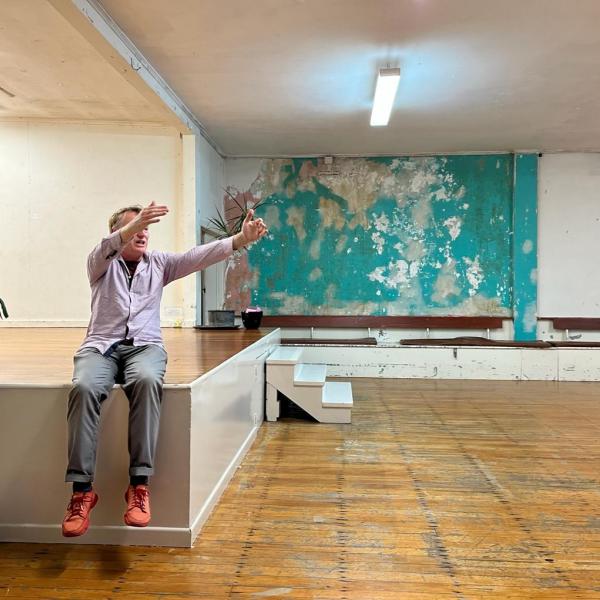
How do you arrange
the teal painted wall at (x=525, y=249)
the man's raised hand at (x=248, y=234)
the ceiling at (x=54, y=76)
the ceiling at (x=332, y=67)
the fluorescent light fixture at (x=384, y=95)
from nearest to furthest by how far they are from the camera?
the man's raised hand at (x=248, y=234), the ceiling at (x=332, y=67), the ceiling at (x=54, y=76), the fluorescent light fixture at (x=384, y=95), the teal painted wall at (x=525, y=249)


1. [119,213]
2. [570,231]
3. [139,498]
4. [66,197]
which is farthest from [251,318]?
[570,231]

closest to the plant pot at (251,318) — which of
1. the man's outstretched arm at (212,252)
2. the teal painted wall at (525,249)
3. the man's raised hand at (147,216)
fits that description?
the teal painted wall at (525,249)

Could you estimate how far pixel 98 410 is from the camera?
2.07m

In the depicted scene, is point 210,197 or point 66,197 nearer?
point 66,197

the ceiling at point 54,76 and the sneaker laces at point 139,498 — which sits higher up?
the ceiling at point 54,76

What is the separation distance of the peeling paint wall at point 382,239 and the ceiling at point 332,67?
629 mm

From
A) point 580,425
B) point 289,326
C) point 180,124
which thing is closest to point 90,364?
point 580,425

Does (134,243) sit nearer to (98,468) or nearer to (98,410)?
Answer: (98,410)

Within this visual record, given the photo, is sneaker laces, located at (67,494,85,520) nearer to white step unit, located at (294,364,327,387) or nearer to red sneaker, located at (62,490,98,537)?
red sneaker, located at (62,490,98,537)

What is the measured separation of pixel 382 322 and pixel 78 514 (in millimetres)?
5596

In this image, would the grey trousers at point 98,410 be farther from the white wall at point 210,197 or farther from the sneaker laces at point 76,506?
the white wall at point 210,197

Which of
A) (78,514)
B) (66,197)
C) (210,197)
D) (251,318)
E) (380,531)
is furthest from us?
(210,197)

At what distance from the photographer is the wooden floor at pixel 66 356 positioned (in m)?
2.42

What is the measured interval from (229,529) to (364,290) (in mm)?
5198
